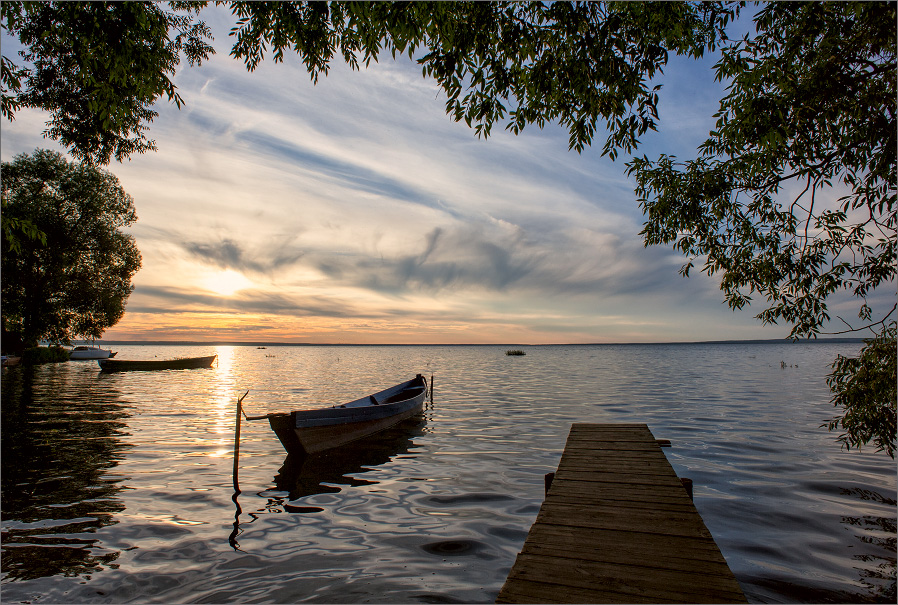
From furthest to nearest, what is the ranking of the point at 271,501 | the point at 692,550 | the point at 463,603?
the point at 271,501 → the point at 463,603 → the point at 692,550

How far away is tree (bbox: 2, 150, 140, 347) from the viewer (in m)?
35.6

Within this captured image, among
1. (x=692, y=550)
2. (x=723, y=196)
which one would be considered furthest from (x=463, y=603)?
(x=723, y=196)

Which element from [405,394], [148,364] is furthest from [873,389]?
[148,364]

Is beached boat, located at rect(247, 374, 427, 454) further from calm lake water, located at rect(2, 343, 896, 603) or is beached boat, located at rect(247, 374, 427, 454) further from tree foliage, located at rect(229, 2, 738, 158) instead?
tree foliage, located at rect(229, 2, 738, 158)

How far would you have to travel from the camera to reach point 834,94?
22.1 feet

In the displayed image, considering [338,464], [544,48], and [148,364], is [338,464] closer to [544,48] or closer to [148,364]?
[544,48]

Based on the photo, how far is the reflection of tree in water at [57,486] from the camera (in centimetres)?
741

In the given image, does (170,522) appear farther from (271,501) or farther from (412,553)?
(412,553)

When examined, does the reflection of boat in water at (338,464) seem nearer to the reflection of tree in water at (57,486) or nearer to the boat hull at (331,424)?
the boat hull at (331,424)

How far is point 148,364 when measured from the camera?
52594 millimetres

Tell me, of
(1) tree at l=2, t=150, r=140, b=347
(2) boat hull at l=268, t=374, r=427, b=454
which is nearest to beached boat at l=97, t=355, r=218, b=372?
(1) tree at l=2, t=150, r=140, b=347

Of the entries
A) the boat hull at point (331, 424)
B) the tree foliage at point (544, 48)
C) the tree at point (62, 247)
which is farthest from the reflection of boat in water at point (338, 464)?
the tree at point (62, 247)

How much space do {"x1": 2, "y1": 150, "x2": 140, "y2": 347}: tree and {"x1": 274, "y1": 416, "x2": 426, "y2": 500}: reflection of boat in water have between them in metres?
32.5

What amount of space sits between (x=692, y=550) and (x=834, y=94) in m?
6.84
